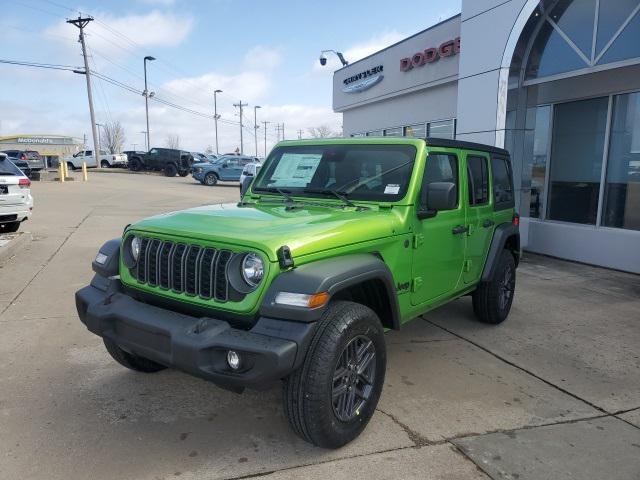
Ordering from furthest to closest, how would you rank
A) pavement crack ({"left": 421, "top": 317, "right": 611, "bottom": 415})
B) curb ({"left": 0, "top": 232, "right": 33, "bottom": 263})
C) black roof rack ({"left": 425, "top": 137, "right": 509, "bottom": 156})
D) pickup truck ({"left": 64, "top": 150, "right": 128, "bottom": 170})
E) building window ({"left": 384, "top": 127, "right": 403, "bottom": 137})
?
pickup truck ({"left": 64, "top": 150, "right": 128, "bottom": 170}) < building window ({"left": 384, "top": 127, "right": 403, "bottom": 137}) < curb ({"left": 0, "top": 232, "right": 33, "bottom": 263}) < black roof rack ({"left": 425, "top": 137, "right": 509, "bottom": 156}) < pavement crack ({"left": 421, "top": 317, "right": 611, "bottom": 415})

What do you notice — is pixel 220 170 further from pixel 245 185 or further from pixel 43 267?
pixel 245 185

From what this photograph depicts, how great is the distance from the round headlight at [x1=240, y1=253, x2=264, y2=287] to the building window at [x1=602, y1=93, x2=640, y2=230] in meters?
7.76

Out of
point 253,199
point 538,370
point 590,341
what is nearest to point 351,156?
point 253,199

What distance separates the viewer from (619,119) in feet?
27.8

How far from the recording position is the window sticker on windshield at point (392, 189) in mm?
Answer: 3717

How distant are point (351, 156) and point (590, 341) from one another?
3093 millimetres

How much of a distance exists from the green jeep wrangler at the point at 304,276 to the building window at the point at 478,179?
0.17 meters

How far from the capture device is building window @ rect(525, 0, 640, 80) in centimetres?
762

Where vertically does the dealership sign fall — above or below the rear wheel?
above

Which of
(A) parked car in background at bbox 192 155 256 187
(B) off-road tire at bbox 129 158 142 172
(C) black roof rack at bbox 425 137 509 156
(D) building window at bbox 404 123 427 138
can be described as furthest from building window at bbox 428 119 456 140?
(B) off-road tire at bbox 129 158 142 172

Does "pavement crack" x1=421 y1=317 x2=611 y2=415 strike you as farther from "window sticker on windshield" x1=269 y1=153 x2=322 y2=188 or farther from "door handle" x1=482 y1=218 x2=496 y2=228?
"window sticker on windshield" x1=269 y1=153 x2=322 y2=188

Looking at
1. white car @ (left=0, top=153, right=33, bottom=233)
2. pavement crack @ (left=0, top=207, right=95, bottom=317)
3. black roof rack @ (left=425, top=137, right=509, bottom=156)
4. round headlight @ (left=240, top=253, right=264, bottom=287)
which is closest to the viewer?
round headlight @ (left=240, top=253, right=264, bottom=287)

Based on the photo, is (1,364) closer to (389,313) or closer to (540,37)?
(389,313)

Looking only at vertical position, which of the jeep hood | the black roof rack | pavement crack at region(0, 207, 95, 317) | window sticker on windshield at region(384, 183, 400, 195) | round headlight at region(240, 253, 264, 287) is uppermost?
the black roof rack
